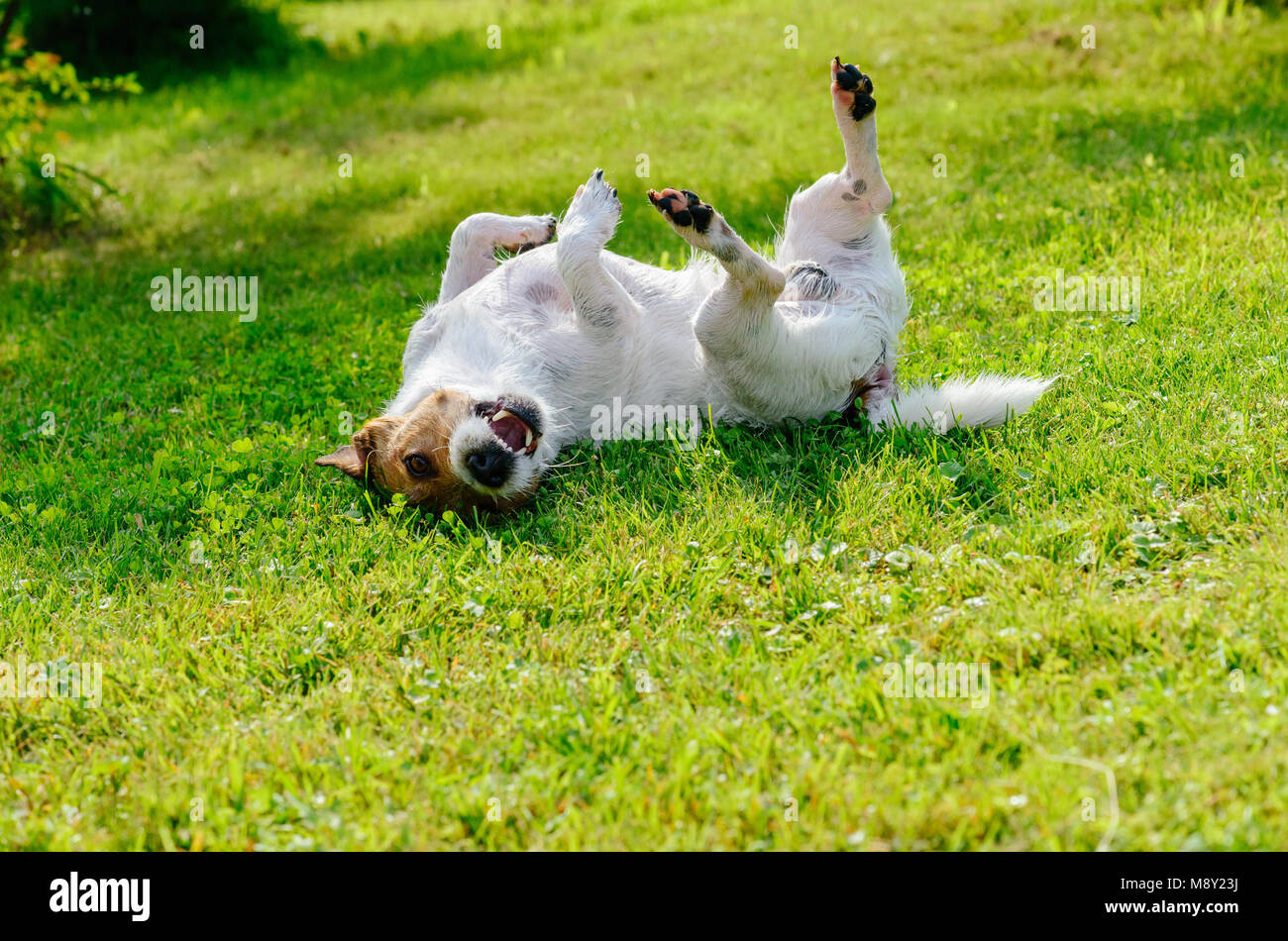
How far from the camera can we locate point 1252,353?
14.3 feet

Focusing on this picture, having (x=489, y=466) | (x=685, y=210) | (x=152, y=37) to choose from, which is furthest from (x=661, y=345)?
(x=152, y=37)

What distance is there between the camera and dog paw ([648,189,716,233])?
404 cm

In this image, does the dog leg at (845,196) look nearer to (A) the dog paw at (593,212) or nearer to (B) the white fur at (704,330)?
(B) the white fur at (704,330)

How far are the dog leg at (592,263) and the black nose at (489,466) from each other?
850 millimetres

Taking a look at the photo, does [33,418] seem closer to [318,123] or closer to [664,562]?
[664,562]

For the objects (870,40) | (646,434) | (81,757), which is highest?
(870,40)

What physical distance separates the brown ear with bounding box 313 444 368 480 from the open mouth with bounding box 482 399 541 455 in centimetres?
56

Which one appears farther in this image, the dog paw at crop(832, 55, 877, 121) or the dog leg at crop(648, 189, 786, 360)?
the dog paw at crop(832, 55, 877, 121)

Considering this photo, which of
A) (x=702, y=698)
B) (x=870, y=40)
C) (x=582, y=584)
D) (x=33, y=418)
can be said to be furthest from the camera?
(x=870, y=40)

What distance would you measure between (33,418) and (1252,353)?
568cm

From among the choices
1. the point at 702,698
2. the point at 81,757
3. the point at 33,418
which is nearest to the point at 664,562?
the point at 702,698

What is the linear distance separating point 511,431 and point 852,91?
6.80ft

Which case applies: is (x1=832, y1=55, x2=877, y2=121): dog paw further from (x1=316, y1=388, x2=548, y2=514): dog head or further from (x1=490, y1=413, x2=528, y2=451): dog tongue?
(x1=490, y1=413, x2=528, y2=451): dog tongue

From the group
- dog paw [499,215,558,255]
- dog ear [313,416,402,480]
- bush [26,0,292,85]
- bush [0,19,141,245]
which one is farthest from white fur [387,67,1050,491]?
bush [26,0,292,85]
